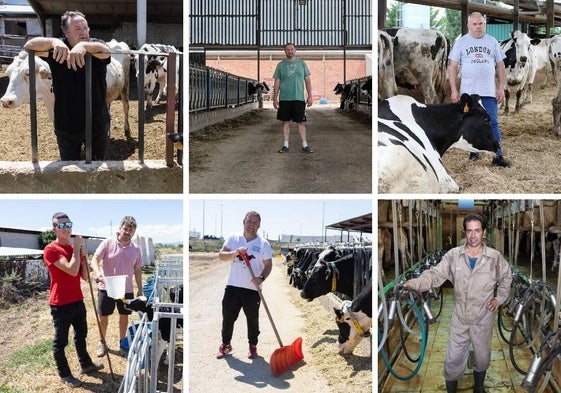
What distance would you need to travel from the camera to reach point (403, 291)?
348 cm

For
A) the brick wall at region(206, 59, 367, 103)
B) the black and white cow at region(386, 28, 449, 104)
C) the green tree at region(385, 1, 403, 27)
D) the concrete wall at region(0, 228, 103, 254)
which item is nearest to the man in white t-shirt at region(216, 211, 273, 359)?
the concrete wall at region(0, 228, 103, 254)

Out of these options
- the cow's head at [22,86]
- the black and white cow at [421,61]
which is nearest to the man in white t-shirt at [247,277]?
the cow's head at [22,86]

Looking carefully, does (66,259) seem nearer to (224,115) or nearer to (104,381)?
(104,381)

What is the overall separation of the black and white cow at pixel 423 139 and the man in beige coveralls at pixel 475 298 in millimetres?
422

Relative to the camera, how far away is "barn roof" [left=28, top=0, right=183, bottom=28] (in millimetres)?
6625

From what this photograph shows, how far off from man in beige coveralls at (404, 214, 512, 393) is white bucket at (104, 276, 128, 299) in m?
1.75

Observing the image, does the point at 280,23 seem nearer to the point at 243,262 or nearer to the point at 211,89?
the point at 211,89

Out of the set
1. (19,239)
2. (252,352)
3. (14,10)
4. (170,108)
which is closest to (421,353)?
(252,352)

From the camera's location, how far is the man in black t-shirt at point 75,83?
10.9 feet

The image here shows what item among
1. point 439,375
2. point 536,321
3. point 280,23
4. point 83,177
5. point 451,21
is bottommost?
point 439,375

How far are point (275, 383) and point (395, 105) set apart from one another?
1839 mm

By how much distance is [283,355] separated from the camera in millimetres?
3611

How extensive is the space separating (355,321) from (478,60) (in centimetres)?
183

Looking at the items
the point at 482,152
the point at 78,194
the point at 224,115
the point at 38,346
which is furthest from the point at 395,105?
the point at 224,115
